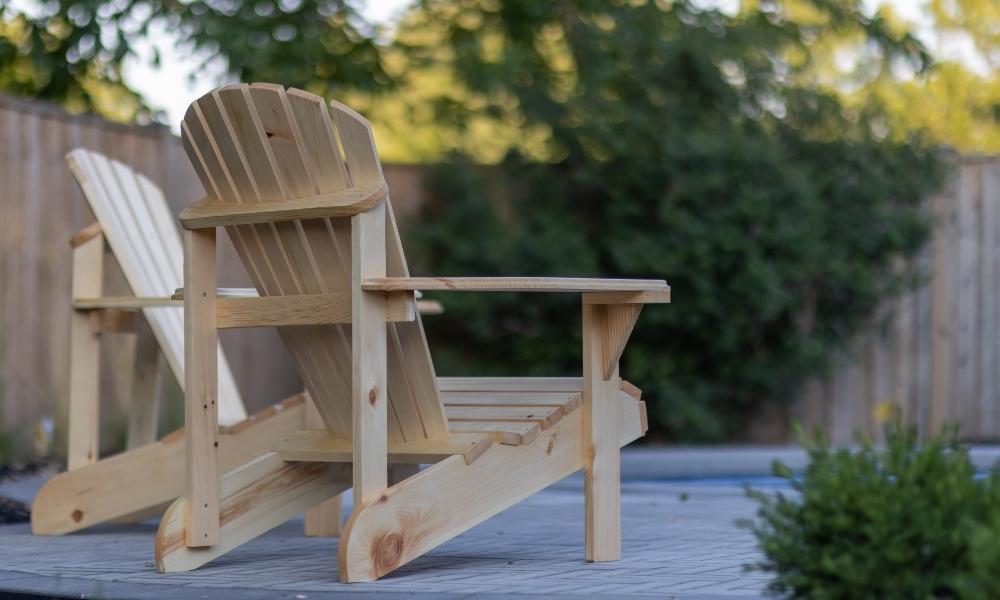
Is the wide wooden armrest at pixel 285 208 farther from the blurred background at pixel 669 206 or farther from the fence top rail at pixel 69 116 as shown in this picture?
the blurred background at pixel 669 206

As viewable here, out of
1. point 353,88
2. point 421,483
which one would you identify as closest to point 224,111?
point 421,483

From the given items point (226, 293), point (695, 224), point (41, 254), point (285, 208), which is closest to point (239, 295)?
point (226, 293)

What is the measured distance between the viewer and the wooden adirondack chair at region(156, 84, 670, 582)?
3.16m

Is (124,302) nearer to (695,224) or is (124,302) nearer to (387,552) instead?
(387,552)

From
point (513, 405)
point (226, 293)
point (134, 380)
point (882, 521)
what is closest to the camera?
point (882, 521)

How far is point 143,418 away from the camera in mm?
4828

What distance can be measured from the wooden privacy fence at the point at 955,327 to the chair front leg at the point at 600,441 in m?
5.18

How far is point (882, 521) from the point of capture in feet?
7.06

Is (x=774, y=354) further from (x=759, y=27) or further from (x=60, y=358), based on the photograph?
(x=60, y=358)

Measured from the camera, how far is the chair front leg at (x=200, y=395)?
3.38 m

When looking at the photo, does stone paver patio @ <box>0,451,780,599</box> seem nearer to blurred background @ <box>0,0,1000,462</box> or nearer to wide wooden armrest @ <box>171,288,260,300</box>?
wide wooden armrest @ <box>171,288,260,300</box>

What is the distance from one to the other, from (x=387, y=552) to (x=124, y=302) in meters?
1.64

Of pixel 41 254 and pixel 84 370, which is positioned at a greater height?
pixel 41 254

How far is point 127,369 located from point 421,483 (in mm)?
4373
